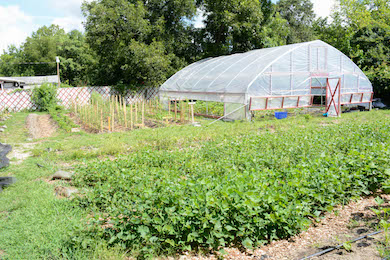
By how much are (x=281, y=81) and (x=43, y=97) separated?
15354 millimetres

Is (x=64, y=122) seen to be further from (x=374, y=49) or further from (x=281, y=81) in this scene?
(x=374, y=49)

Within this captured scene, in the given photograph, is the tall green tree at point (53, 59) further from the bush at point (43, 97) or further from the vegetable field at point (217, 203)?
the vegetable field at point (217, 203)

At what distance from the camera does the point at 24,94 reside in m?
19.8

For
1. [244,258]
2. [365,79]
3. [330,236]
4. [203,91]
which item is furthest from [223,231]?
[365,79]

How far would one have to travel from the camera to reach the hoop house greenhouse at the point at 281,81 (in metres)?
13.8

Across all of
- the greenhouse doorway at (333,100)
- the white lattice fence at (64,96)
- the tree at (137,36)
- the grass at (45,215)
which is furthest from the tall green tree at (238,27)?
the grass at (45,215)

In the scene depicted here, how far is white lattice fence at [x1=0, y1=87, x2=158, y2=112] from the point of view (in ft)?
62.6

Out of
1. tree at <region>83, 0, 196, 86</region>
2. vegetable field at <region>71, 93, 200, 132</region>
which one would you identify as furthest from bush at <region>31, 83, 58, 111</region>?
vegetable field at <region>71, 93, 200, 132</region>

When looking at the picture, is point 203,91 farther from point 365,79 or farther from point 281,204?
point 281,204

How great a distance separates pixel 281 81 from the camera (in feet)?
47.7

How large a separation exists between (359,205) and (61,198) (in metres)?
4.46

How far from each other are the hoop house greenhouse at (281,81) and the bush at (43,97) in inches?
364

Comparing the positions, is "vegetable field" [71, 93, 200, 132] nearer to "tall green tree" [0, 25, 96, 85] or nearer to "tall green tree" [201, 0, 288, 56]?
"tall green tree" [201, 0, 288, 56]

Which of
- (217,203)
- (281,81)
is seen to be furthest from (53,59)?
(217,203)
